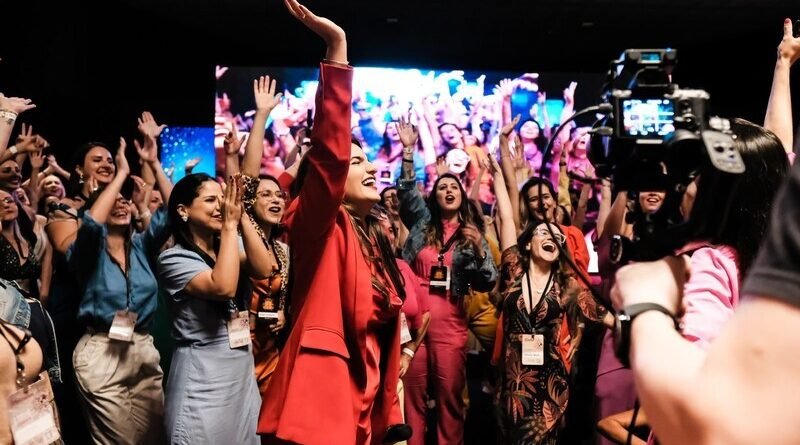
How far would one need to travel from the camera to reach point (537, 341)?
396 cm

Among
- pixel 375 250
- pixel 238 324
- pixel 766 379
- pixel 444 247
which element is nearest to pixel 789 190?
pixel 766 379

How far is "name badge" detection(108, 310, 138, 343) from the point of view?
11.3ft

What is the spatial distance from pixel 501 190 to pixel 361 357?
259 centimetres

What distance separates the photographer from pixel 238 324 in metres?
2.98

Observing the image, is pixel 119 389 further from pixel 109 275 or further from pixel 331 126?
pixel 331 126

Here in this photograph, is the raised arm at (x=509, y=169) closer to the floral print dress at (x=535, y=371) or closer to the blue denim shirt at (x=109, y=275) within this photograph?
the floral print dress at (x=535, y=371)

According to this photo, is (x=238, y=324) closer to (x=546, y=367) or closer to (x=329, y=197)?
(x=329, y=197)

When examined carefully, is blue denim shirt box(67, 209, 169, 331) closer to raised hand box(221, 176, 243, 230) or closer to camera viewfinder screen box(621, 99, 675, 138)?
raised hand box(221, 176, 243, 230)

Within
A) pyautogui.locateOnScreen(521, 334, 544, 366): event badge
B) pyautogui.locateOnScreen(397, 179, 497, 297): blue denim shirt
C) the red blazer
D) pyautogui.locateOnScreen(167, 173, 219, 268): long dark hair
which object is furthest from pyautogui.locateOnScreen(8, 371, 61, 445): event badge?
pyautogui.locateOnScreen(397, 179, 497, 297): blue denim shirt

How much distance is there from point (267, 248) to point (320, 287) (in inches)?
62.3

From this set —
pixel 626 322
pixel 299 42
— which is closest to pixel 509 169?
pixel 626 322

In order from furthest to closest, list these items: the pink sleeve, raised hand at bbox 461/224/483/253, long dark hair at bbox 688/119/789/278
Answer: raised hand at bbox 461/224/483/253 < long dark hair at bbox 688/119/789/278 < the pink sleeve

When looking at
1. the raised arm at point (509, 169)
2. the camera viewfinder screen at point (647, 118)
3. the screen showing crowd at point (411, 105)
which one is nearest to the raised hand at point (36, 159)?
A: the screen showing crowd at point (411, 105)

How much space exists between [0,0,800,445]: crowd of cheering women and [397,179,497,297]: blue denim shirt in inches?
0.5
